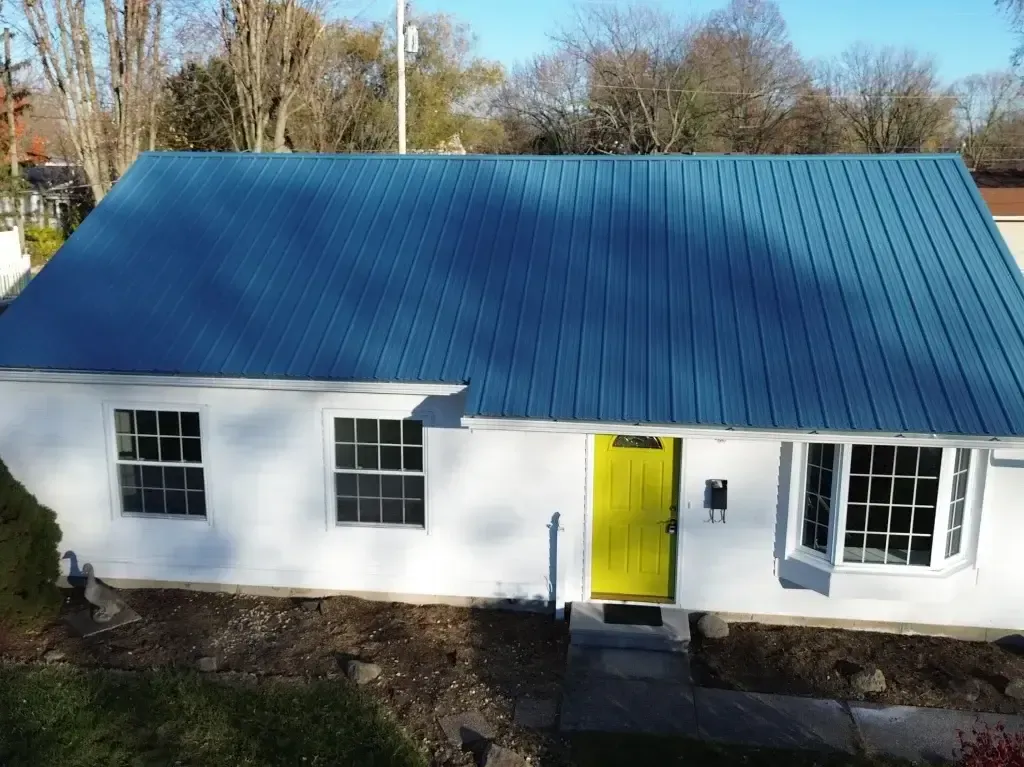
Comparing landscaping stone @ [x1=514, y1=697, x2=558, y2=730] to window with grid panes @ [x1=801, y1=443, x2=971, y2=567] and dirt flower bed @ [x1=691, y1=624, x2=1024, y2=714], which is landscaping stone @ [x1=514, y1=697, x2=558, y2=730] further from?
window with grid panes @ [x1=801, y1=443, x2=971, y2=567]

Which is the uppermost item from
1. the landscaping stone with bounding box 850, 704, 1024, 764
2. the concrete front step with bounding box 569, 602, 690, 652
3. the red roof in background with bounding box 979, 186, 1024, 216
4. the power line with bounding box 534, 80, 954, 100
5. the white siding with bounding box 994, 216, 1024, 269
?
the power line with bounding box 534, 80, 954, 100

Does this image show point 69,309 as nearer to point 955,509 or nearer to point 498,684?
point 498,684

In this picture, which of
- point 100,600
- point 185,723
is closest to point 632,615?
point 185,723

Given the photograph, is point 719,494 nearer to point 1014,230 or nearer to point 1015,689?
point 1015,689

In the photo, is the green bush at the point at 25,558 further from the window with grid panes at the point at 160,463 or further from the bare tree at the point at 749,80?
the bare tree at the point at 749,80

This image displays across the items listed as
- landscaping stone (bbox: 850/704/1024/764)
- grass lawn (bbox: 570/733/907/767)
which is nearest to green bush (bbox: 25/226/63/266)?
grass lawn (bbox: 570/733/907/767)

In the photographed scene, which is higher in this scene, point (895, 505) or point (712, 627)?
point (895, 505)
